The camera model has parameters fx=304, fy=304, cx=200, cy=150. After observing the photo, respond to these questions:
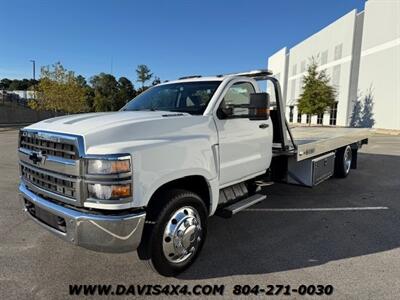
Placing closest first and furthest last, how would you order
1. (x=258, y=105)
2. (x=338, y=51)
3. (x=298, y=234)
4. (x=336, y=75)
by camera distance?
(x=258, y=105)
(x=298, y=234)
(x=338, y=51)
(x=336, y=75)

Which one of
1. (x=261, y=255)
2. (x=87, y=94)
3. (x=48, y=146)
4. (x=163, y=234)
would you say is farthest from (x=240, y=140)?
(x=87, y=94)

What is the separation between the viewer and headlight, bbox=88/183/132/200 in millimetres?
2541

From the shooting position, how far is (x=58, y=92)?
40625mm

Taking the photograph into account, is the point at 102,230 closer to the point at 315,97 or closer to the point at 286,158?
the point at 286,158

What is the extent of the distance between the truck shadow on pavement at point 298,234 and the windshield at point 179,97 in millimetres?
1752

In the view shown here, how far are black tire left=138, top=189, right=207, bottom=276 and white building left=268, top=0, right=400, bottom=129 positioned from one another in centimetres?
2986

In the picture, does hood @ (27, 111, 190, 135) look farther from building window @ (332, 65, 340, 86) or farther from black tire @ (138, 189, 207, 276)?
building window @ (332, 65, 340, 86)

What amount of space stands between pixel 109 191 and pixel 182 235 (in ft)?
3.20

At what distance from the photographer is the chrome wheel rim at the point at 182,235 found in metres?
3.03

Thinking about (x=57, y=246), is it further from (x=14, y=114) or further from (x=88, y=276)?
(x=14, y=114)

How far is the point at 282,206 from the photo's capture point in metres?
5.53

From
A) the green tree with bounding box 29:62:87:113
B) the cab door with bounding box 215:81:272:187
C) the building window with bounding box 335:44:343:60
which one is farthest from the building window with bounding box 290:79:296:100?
the cab door with bounding box 215:81:272:187

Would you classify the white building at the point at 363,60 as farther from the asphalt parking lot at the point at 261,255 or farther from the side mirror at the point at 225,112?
the side mirror at the point at 225,112

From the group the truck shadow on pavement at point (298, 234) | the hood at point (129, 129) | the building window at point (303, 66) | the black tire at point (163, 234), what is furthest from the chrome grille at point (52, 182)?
the building window at point (303, 66)
